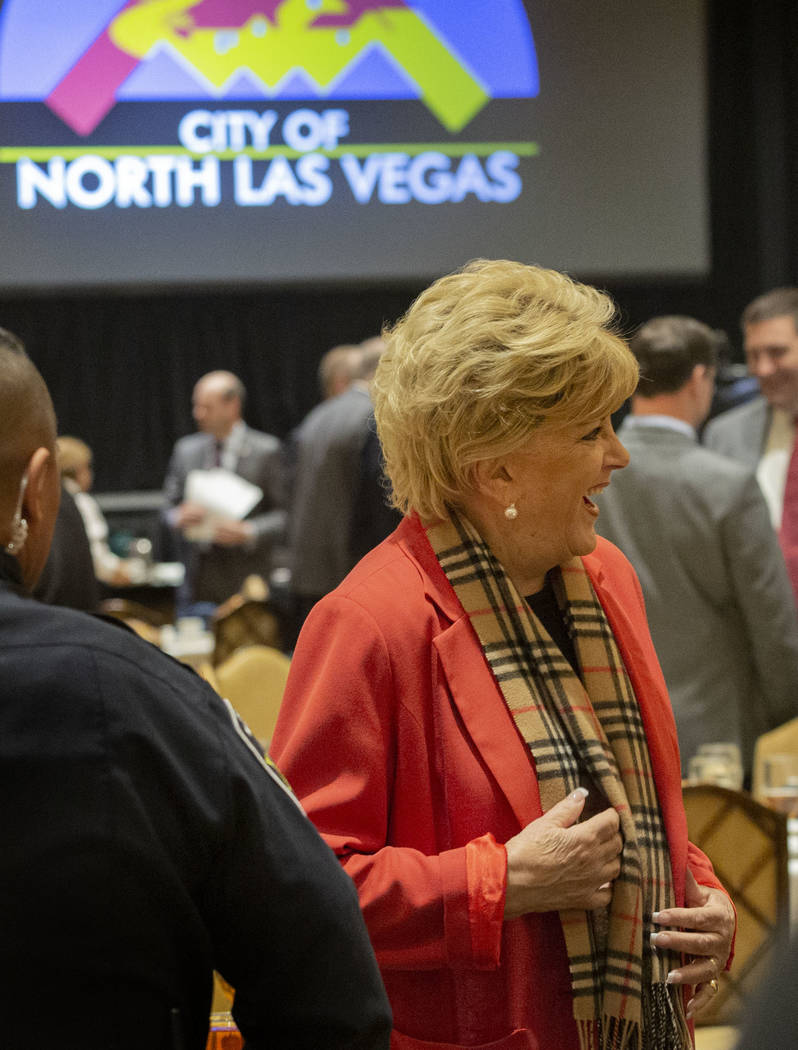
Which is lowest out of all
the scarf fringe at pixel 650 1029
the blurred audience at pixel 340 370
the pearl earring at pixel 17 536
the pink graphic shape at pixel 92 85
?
the scarf fringe at pixel 650 1029

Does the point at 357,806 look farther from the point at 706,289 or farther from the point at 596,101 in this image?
the point at 706,289

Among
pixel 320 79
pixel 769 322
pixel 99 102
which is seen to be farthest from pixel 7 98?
pixel 769 322

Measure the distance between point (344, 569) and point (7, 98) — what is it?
121 inches

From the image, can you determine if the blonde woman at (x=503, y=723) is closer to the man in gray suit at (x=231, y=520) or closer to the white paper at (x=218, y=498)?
the white paper at (x=218, y=498)

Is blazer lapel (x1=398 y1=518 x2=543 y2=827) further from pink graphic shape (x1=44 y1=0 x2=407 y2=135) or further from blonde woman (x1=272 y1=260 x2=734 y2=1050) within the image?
pink graphic shape (x1=44 y1=0 x2=407 y2=135)

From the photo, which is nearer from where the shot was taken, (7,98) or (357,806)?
(357,806)

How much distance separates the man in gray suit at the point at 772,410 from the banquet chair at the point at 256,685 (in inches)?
66.8

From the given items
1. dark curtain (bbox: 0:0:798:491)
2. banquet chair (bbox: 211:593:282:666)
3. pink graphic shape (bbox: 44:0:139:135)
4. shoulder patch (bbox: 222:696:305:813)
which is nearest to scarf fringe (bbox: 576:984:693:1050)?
shoulder patch (bbox: 222:696:305:813)

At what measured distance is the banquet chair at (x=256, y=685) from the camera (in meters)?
4.49

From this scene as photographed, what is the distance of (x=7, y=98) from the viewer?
264 inches

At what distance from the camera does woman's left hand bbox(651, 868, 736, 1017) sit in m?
1.57

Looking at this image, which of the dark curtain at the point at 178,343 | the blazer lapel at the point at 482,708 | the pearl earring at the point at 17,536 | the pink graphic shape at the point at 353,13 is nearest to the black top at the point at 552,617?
the blazer lapel at the point at 482,708

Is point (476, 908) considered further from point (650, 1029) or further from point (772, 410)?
point (772, 410)

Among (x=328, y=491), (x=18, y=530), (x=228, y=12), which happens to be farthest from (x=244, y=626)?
(x=18, y=530)
